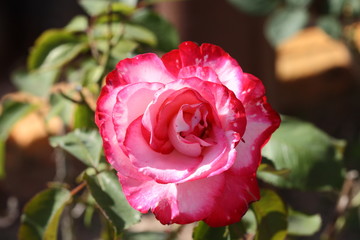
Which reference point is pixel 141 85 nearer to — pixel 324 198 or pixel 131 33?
pixel 131 33

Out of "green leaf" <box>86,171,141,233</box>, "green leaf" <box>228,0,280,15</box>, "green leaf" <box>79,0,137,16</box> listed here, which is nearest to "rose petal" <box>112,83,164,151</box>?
"green leaf" <box>86,171,141,233</box>

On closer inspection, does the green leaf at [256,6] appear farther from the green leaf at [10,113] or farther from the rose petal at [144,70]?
the rose petal at [144,70]

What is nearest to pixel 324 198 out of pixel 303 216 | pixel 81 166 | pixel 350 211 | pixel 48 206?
pixel 350 211

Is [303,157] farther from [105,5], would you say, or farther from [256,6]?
[256,6]

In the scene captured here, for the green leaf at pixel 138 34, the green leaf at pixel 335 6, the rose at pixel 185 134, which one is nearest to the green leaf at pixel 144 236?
the green leaf at pixel 138 34

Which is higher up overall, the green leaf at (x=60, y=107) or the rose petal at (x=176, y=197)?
the rose petal at (x=176, y=197)

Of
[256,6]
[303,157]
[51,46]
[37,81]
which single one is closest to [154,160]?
[303,157]
